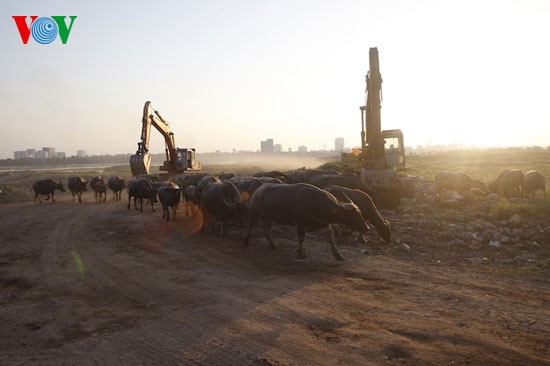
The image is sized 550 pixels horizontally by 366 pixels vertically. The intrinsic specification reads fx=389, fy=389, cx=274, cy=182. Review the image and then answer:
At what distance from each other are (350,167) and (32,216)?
63.4 feet

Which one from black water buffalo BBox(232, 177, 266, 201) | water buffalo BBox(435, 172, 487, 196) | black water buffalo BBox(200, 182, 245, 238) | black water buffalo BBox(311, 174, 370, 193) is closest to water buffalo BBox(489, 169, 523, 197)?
water buffalo BBox(435, 172, 487, 196)

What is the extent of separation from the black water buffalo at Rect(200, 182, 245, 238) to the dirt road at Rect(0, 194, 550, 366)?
1.64 meters

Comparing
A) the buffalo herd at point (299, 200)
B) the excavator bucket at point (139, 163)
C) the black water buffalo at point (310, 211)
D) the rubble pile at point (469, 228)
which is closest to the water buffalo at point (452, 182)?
the buffalo herd at point (299, 200)

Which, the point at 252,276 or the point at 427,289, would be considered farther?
the point at 252,276

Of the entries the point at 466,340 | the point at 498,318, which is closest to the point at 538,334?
the point at 498,318

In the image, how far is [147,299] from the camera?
8680 mm

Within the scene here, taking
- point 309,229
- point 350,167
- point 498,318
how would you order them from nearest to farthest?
point 498,318, point 309,229, point 350,167

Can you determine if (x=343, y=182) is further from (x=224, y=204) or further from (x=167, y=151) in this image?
(x=167, y=151)

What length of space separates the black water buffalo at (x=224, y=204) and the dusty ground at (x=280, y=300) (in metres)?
0.97

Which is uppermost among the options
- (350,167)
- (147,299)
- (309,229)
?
(350,167)

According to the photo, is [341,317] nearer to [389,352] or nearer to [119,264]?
[389,352]

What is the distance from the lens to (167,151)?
3528cm

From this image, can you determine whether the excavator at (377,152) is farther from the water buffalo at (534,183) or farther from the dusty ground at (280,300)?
the water buffalo at (534,183)

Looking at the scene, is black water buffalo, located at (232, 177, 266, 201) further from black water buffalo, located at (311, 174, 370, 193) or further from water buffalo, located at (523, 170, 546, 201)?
water buffalo, located at (523, 170, 546, 201)
